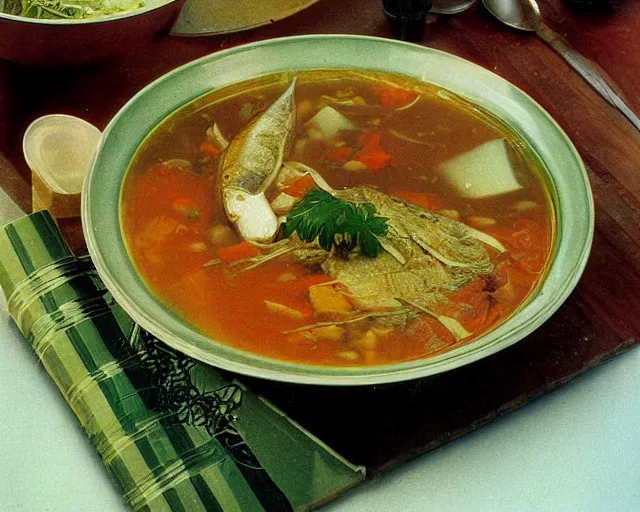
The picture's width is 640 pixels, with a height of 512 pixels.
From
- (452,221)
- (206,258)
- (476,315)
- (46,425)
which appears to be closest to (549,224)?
(452,221)

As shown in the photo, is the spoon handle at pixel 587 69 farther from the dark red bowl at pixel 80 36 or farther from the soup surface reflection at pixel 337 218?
the dark red bowl at pixel 80 36

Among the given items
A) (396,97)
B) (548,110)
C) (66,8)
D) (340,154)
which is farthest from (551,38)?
(66,8)

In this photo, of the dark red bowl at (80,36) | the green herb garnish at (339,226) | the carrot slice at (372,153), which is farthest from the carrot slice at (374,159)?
the dark red bowl at (80,36)

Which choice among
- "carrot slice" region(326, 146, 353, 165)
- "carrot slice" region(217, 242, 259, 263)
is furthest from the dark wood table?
"carrot slice" region(326, 146, 353, 165)

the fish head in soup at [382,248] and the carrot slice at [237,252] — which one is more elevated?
the carrot slice at [237,252]

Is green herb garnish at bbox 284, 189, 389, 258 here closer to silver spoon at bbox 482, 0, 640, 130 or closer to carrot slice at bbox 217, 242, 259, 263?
carrot slice at bbox 217, 242, 259, 263

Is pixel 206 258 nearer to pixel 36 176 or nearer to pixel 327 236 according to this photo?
pixel 327 236

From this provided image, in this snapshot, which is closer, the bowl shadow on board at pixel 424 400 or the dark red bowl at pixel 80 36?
the bowl shadow on board at pixel 424 400
